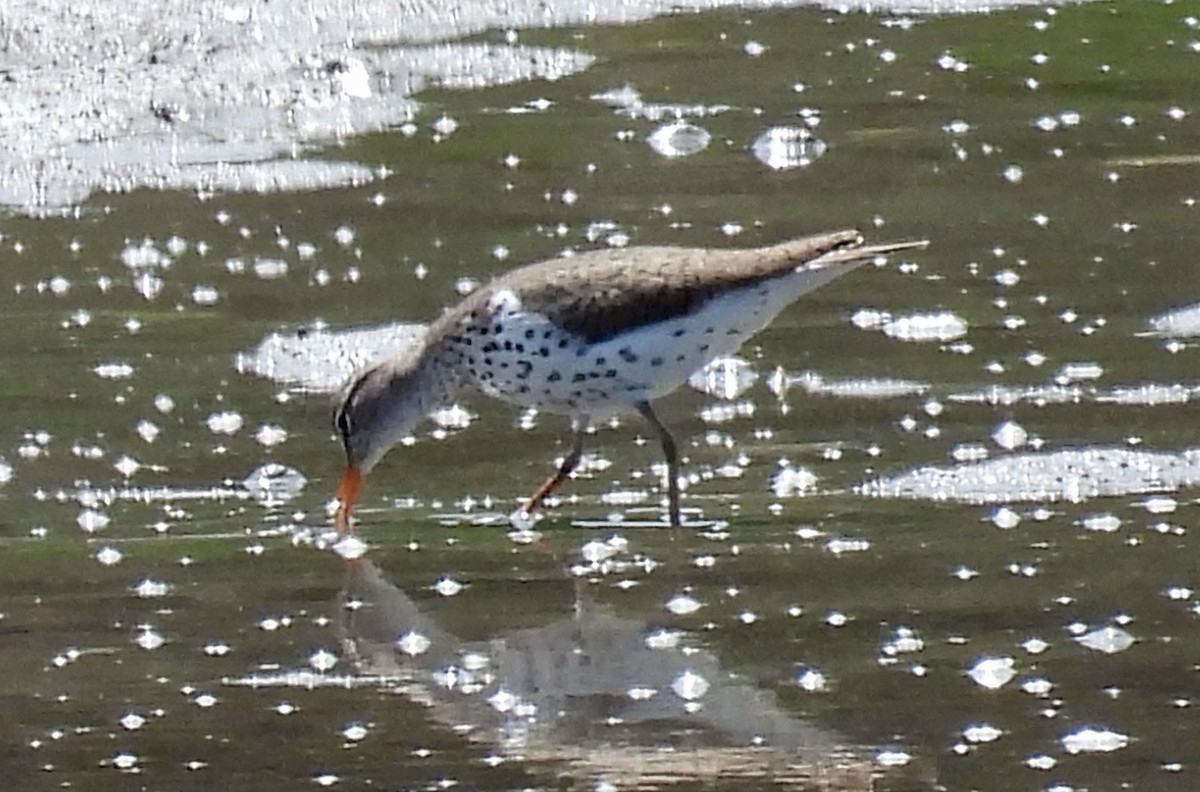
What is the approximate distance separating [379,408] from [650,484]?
732mm

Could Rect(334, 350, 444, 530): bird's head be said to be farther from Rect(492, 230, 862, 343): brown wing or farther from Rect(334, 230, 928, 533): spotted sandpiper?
Rect(492, 230, 862, 343): brown wing

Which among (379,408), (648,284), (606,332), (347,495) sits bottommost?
(347,495)

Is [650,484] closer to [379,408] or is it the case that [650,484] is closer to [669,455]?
[669,455]

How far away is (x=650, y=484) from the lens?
820 centimetres

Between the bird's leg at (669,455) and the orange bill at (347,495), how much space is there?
75cm

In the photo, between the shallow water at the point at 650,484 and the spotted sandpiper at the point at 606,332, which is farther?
the spotted sandpiper at the point at 606,332

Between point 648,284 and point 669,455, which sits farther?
point 648,284

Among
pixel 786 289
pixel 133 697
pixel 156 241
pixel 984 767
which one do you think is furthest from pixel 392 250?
pixel 984 767

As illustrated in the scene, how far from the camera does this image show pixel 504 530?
25.4 ft

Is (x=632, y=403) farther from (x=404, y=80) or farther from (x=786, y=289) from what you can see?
(x=404, y=80)

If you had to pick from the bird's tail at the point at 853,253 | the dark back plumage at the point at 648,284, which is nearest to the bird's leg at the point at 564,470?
the dark back plumage at the point at 648,284

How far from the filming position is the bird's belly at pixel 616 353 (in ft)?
26.3

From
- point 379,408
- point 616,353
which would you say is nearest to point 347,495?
point 379,408

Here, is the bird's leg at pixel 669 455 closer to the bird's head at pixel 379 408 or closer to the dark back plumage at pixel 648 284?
the dark back plumage at pixel 648 284
